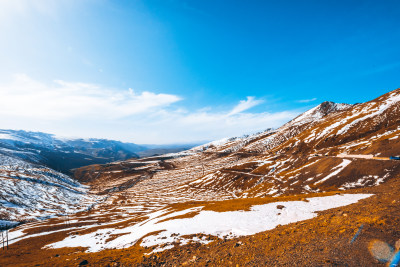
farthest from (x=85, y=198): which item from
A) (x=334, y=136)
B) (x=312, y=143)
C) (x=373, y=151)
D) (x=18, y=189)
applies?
(x=334, y=136)

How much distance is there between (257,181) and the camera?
111562 millimetres

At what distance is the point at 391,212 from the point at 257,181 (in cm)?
9911

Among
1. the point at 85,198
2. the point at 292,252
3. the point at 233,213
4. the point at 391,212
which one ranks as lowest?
the point at 85,198

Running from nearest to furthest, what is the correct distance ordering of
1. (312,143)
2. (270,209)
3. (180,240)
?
1. (180,240)
2. (270,209)
3. (312,143)

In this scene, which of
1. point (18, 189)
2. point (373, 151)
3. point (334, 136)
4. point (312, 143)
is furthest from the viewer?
point (312, 143)

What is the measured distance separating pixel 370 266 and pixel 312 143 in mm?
189370

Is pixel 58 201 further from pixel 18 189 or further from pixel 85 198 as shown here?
pixel 18 189

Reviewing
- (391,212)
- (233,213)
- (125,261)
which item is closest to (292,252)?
(391,212)

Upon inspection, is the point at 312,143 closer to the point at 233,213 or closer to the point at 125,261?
the point at 233,213

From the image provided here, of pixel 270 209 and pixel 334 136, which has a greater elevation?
pixel 334 136

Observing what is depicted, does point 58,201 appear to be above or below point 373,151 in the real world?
below

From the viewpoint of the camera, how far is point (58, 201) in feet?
458

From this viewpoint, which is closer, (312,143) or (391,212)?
(391,212)

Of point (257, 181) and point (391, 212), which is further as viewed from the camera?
point (257, 181)
